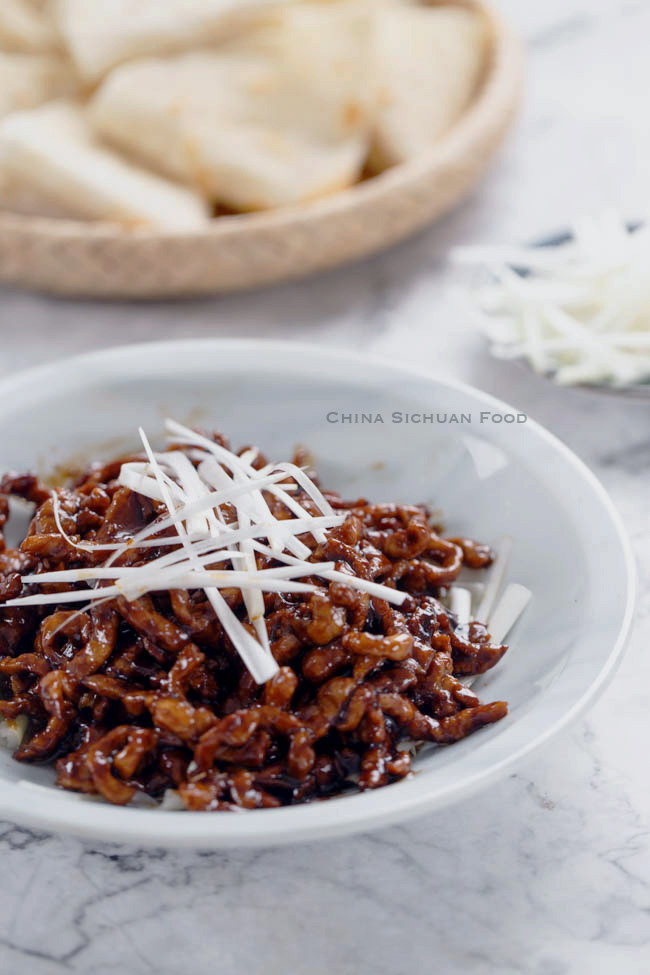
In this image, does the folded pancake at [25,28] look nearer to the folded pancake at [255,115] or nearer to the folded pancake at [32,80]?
the folded pancake at [32,80]

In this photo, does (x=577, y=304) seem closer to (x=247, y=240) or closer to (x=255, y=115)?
(x=247, y=240)

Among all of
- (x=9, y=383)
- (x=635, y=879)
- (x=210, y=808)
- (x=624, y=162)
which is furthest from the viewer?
(x=624, y=162)

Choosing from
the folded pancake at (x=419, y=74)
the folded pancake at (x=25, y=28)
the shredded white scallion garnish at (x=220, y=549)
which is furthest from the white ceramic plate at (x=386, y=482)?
the folded pancake at (x=25, y=28)

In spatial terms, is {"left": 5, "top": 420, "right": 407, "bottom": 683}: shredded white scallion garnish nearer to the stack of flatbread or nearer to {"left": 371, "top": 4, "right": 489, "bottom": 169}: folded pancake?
the stack of flatbread

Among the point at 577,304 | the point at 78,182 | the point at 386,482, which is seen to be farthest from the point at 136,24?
the point at 386,482

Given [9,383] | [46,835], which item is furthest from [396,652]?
[9,383]

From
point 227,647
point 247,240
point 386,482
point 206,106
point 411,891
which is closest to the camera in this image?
point 411,891

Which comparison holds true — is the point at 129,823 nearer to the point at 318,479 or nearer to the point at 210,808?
the point at 210,808
